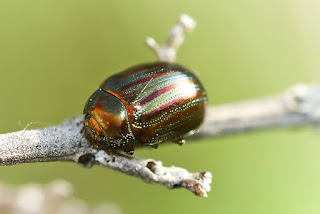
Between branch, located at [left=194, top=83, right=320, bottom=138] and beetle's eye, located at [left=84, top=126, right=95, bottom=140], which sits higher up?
branch, located at [left=194, top=83, right=320, bottom=138]

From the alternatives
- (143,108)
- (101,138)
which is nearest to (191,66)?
(143,108)

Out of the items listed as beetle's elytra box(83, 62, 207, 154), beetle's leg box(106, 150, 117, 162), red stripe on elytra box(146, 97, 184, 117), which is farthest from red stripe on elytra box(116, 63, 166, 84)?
beetle's leg box(106, 150, 117, 162)

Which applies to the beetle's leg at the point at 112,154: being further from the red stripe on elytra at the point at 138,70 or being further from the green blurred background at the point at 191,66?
the green blurred background at the point at 191,66

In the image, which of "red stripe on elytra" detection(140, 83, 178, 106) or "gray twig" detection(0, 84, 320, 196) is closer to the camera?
"gray twig" detection(0, 84, 320, 196)

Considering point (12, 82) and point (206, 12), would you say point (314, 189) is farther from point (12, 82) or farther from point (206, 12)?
point (12, 82)

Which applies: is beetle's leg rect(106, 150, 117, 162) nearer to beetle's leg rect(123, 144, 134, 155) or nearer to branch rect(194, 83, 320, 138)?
beetle's leg rect(123, 144, 134, 155)

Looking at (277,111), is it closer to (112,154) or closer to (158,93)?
(158,93)

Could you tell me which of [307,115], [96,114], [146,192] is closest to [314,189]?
[307,115]
